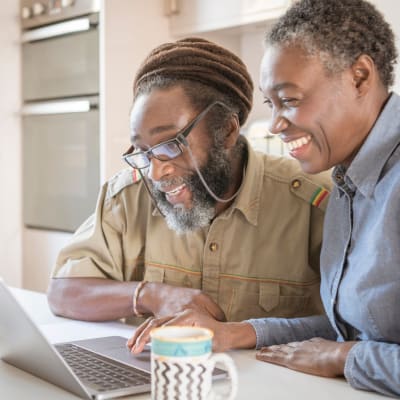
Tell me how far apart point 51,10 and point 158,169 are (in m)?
2.12

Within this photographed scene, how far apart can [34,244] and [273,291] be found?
7.44 ft

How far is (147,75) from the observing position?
5.20 ft

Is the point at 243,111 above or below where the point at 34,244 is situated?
above

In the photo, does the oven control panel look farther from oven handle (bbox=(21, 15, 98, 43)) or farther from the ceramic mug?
the ceramic mug

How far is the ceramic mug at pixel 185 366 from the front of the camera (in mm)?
769

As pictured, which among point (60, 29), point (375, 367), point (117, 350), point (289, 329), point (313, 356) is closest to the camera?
point (375, 367)

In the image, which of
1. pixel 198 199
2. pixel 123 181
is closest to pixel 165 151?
pixel 198 199

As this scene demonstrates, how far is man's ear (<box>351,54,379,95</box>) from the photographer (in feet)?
3.71

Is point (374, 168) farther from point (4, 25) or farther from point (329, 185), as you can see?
point (4, 25)

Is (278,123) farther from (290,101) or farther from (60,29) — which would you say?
(60,29)

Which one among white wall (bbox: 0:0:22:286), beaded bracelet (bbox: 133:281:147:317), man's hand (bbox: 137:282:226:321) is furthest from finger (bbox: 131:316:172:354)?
white wall (bbox: 0:0:22:286)

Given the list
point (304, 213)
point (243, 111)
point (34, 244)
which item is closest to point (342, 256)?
point (304, 213)

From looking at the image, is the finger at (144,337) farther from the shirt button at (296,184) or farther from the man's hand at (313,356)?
the shirt button at (296,184)

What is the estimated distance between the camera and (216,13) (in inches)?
119
